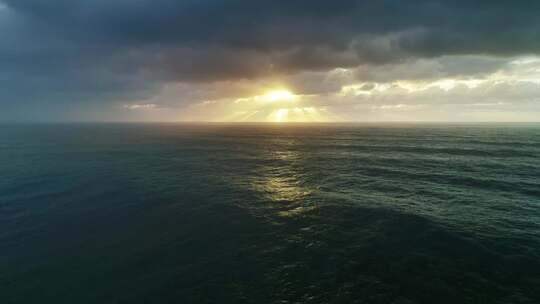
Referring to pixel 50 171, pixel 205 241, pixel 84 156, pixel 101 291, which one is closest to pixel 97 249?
pixel 101 291

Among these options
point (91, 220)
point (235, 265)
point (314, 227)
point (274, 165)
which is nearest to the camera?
point (235, 265)

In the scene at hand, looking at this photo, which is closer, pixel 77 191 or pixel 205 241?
pixel 205 241

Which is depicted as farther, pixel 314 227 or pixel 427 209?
pixel 427 209

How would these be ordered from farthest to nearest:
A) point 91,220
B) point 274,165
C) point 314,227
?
point 274,165 → point 91,220 → point 314,227

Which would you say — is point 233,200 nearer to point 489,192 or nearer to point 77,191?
point 77,191

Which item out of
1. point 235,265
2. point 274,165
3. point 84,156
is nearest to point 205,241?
point 235,265

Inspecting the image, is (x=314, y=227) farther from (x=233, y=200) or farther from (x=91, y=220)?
(x=91, y=220)
